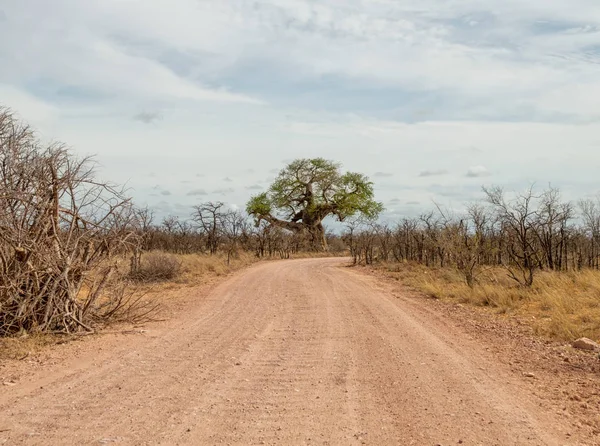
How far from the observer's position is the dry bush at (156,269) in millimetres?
20438

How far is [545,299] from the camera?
42.1 feet

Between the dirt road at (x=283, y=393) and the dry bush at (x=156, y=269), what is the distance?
1110 centimetres

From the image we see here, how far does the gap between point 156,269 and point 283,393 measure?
640 inches

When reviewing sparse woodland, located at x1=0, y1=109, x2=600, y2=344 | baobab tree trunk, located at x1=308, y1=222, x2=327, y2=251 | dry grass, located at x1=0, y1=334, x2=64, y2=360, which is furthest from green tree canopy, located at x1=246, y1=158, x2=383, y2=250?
dry grass, located at x1=0, y1=334, x2=64, y2=360

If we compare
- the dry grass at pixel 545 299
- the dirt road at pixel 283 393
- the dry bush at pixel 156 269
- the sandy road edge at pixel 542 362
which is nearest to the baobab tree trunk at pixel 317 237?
the dry bush at pixel 156 269

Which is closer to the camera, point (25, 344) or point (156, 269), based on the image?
point (25, 344)

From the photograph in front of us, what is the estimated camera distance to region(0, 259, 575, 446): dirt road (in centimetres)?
461

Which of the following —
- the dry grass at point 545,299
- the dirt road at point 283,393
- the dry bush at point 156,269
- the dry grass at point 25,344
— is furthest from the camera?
the dry bush at point 156,269

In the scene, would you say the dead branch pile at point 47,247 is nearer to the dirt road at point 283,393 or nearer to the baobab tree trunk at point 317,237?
the dirt road at point 283,393

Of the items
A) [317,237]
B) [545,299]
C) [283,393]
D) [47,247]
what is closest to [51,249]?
[47,247]

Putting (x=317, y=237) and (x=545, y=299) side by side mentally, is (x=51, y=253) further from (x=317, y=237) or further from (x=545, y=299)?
(x=317, y=237)

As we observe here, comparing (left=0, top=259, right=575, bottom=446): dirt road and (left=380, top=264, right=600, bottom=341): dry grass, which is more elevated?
(left=380, top=264, right=600, bottom=341): dry grass

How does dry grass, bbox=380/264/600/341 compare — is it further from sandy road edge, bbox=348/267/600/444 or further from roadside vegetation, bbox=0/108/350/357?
roadside vegetation, bbox=0/108/350/357

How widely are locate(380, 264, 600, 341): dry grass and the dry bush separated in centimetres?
951
